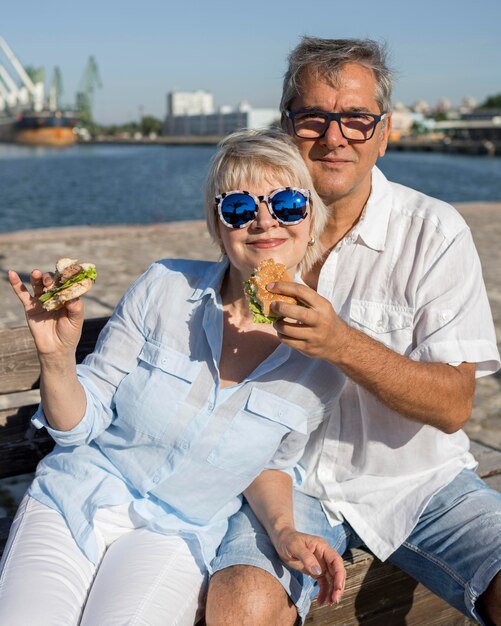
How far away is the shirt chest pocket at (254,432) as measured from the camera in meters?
2.33

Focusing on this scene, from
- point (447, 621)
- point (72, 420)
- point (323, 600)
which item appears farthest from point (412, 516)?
point (72, 420)

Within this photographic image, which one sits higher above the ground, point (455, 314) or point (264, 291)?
point (264, 291)

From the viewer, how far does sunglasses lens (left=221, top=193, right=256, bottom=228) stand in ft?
7.70

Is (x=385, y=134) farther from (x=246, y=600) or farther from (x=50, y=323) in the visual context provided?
(x=246, y=600)

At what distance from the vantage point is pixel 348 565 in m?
2.50

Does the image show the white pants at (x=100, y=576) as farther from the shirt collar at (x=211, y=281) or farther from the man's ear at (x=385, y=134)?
the man's ear at (x=385, y=134)

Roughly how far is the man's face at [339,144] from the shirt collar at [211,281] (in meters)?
0.45

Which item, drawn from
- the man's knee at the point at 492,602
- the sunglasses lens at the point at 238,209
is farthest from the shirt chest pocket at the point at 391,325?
the man's knee at the point at 492,602

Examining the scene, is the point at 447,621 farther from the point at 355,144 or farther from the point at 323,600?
the point at 355,144

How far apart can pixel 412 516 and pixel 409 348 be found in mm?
538

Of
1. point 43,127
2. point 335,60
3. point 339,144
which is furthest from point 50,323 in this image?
point 43,127

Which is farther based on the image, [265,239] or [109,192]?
[109,192]

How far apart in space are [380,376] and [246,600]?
72 centimetres

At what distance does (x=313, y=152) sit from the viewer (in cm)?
276
